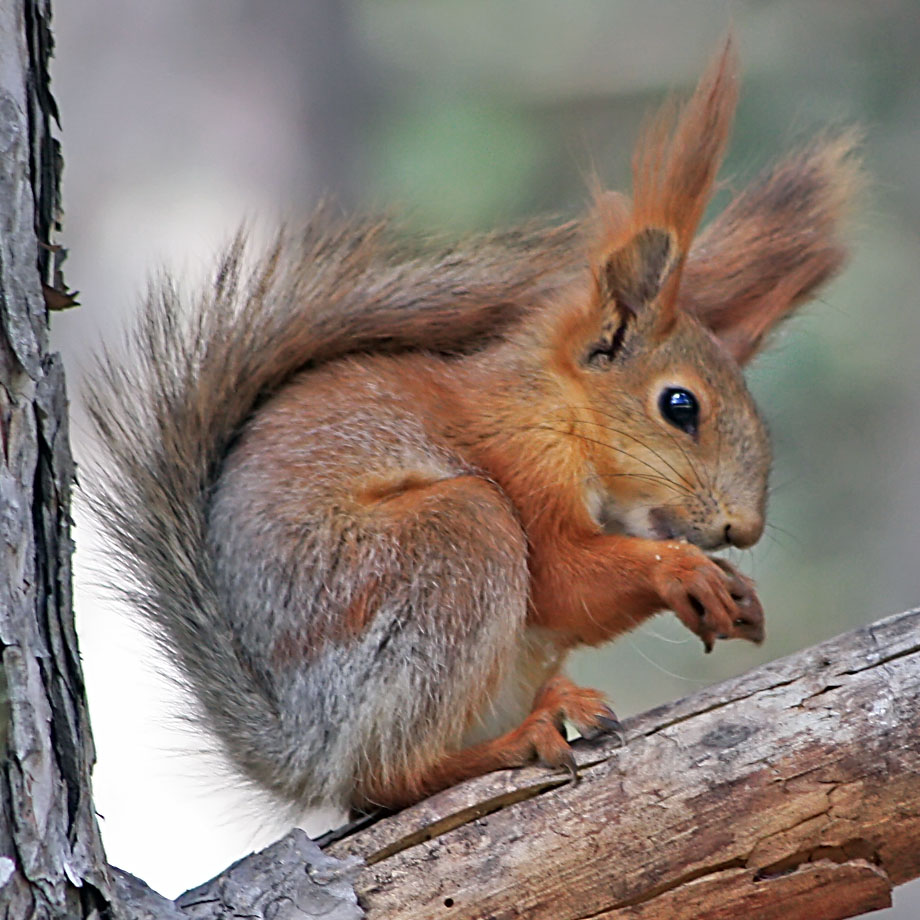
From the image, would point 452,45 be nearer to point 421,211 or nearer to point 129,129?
point 129,129

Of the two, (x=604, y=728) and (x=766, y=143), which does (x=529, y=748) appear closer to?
(x=604, y=728)

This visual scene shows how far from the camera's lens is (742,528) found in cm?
167

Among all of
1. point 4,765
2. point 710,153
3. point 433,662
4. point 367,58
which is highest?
point 367,58

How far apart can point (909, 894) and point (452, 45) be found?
2805 mm

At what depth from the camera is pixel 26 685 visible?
109 centimetres

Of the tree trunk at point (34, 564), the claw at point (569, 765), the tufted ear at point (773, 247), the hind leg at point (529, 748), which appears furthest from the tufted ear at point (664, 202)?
the tree trunk at point (34, 564)

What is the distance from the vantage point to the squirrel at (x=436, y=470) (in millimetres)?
1537

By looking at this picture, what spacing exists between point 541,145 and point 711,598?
7.58 feet

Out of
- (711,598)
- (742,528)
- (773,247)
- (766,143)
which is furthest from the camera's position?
(766,143)

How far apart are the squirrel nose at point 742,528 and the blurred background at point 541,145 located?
1627mm

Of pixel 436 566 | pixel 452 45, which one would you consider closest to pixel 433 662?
pixel 436 566

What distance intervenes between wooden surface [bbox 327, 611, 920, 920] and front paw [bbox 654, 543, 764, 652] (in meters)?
0.21

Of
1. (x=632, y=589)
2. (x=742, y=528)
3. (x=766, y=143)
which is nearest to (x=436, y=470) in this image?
(x=632, y=589)

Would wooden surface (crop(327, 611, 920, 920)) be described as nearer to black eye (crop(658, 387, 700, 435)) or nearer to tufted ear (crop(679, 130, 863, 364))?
black eye (crop(658, 387, 700, 435))
